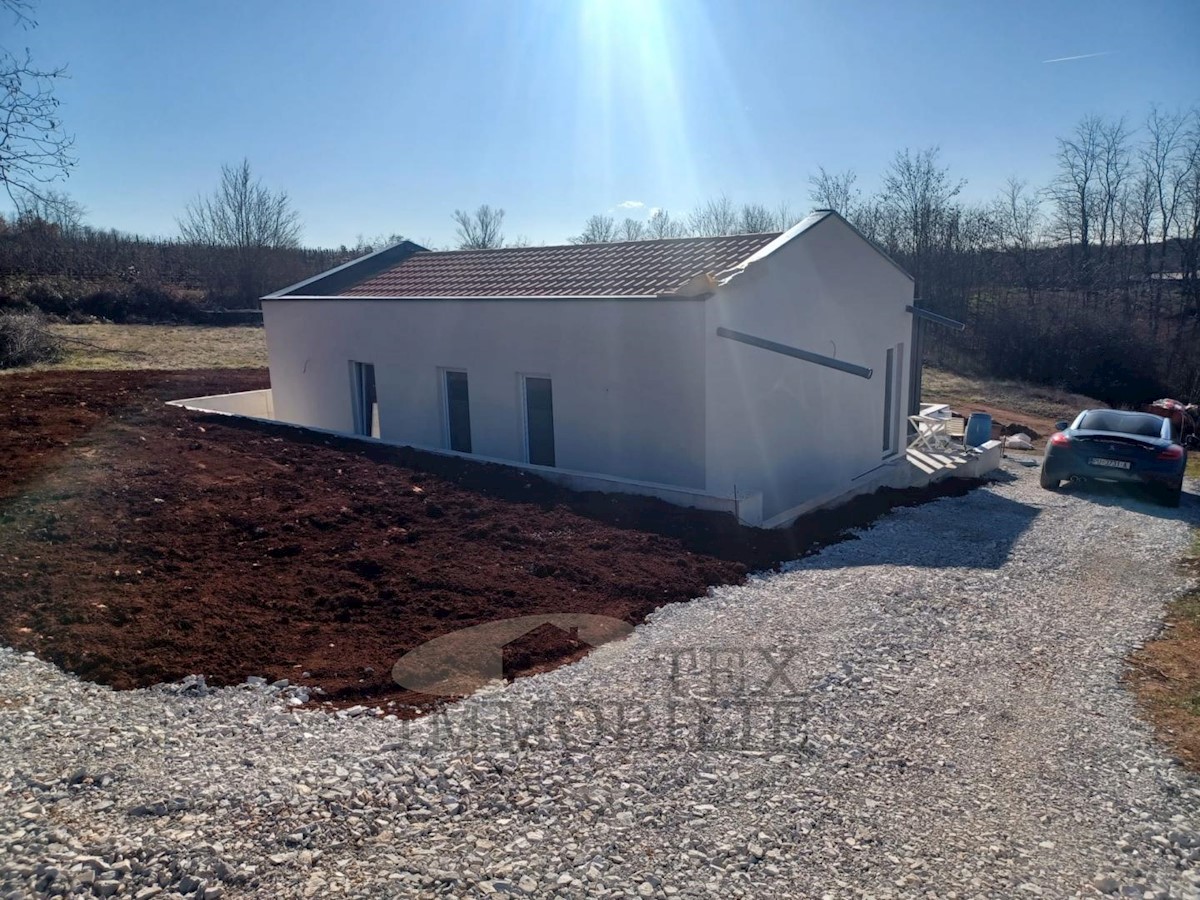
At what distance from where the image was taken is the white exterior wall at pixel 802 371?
11992mm

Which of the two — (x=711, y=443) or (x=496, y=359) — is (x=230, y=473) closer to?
(x=496, y=359)

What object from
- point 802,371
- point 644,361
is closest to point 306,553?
point 644,361

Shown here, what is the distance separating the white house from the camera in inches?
470

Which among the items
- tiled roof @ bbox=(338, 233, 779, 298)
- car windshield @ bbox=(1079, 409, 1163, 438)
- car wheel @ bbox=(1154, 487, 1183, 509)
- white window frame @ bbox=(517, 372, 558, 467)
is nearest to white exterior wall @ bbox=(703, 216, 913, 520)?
tiled roof @ bbox=(338, 233, 779, 298)

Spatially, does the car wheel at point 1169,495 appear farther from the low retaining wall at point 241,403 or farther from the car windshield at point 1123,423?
the low retaining wall at point 241,403

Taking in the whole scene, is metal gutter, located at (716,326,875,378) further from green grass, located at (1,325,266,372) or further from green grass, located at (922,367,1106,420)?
green grass, located at (1,325,266,372)

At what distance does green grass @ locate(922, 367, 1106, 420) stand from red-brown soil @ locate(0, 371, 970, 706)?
64.3 ft

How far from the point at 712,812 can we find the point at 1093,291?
45.9 m

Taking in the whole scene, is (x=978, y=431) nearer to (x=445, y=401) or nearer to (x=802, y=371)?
(x=802, y=371)

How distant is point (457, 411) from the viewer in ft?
49.9

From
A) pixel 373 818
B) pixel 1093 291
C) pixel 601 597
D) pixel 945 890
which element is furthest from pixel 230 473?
pixel 1093 291

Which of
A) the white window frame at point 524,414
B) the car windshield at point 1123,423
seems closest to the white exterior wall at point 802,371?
the white window frame at point 524,414

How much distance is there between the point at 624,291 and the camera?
13000mm

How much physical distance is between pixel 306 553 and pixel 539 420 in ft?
18.2
